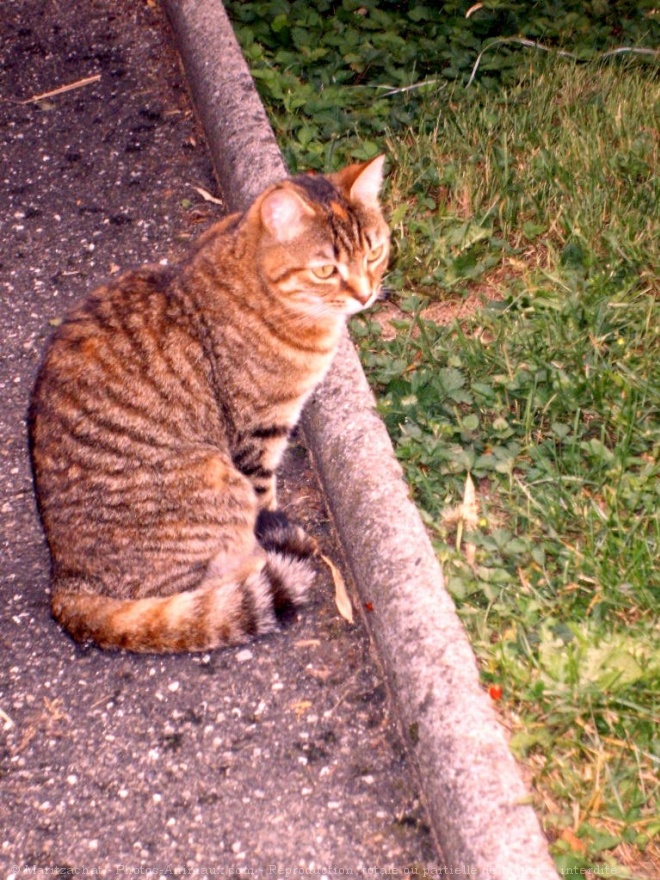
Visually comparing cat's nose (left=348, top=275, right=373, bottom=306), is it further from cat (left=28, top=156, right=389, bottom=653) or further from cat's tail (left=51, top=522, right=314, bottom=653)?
cat's tail (left=51, top=522, right=314, bottom=653)

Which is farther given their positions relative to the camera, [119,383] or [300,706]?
[119,383]

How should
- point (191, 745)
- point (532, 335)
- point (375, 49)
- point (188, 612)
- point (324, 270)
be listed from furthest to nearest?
1. point (375, 49)
2. point (532, 335)
3. point (324, 270)
4. point (188, 612)
5. point (191, 745)

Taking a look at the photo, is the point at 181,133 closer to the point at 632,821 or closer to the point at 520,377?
the point at 520,377

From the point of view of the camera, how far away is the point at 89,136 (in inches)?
210

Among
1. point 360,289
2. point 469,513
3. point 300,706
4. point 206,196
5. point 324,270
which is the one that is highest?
point 324,270

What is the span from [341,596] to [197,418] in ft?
2.55

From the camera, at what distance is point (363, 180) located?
11.0ft

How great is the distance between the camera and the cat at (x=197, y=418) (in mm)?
3078

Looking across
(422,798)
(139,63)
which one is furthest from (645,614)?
(139,63)

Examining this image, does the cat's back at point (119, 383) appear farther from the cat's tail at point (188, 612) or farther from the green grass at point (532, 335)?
the green grass at point (532, 335)

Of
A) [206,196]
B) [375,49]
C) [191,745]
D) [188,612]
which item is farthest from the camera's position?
[375,49]

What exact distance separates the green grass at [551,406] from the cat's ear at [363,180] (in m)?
0.65

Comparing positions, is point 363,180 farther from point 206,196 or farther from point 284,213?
point 206,196

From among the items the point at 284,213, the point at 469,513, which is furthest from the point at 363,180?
the point at 469,513
